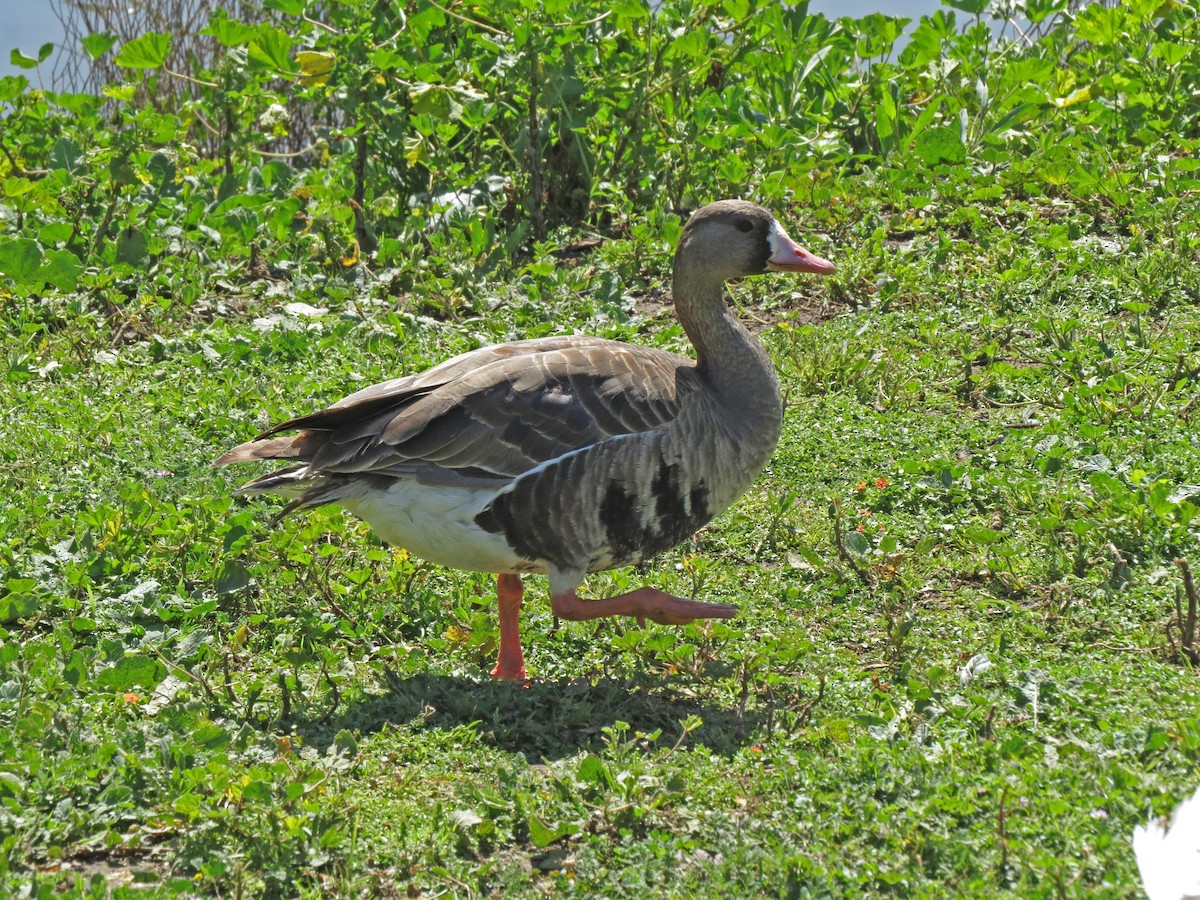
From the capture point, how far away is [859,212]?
31.1 feet

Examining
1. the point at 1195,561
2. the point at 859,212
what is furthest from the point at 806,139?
the point at 1195,561

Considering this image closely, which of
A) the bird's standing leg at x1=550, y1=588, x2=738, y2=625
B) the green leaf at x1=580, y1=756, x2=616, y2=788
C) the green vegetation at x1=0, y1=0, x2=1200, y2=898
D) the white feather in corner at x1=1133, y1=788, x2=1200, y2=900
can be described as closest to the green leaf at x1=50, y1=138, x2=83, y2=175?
the green vegetation at x1=0, y1=0, x2=1200, y2=898

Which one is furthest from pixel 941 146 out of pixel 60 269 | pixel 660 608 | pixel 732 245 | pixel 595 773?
pixel 595 773

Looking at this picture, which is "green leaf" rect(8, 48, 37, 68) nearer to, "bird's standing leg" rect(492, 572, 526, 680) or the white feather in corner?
"bird's standing leg" rect(492, 572, 526, 680)

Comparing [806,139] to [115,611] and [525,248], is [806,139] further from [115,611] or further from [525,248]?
[115,611]

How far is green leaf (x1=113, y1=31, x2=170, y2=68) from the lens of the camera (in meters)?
9.37

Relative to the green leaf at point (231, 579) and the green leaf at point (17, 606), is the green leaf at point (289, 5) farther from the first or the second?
the green leaf at point (17, 606)

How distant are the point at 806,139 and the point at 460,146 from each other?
2.66m

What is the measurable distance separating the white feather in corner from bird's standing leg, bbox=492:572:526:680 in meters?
2.39

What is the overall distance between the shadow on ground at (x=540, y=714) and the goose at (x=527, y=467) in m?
0.30

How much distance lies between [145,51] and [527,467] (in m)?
5.92

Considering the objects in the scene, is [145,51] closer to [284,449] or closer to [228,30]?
[228,30]

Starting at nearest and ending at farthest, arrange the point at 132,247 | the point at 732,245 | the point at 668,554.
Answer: the point at 732,245, the point at 668,554, the point at 132,247

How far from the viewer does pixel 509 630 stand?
208 inches
